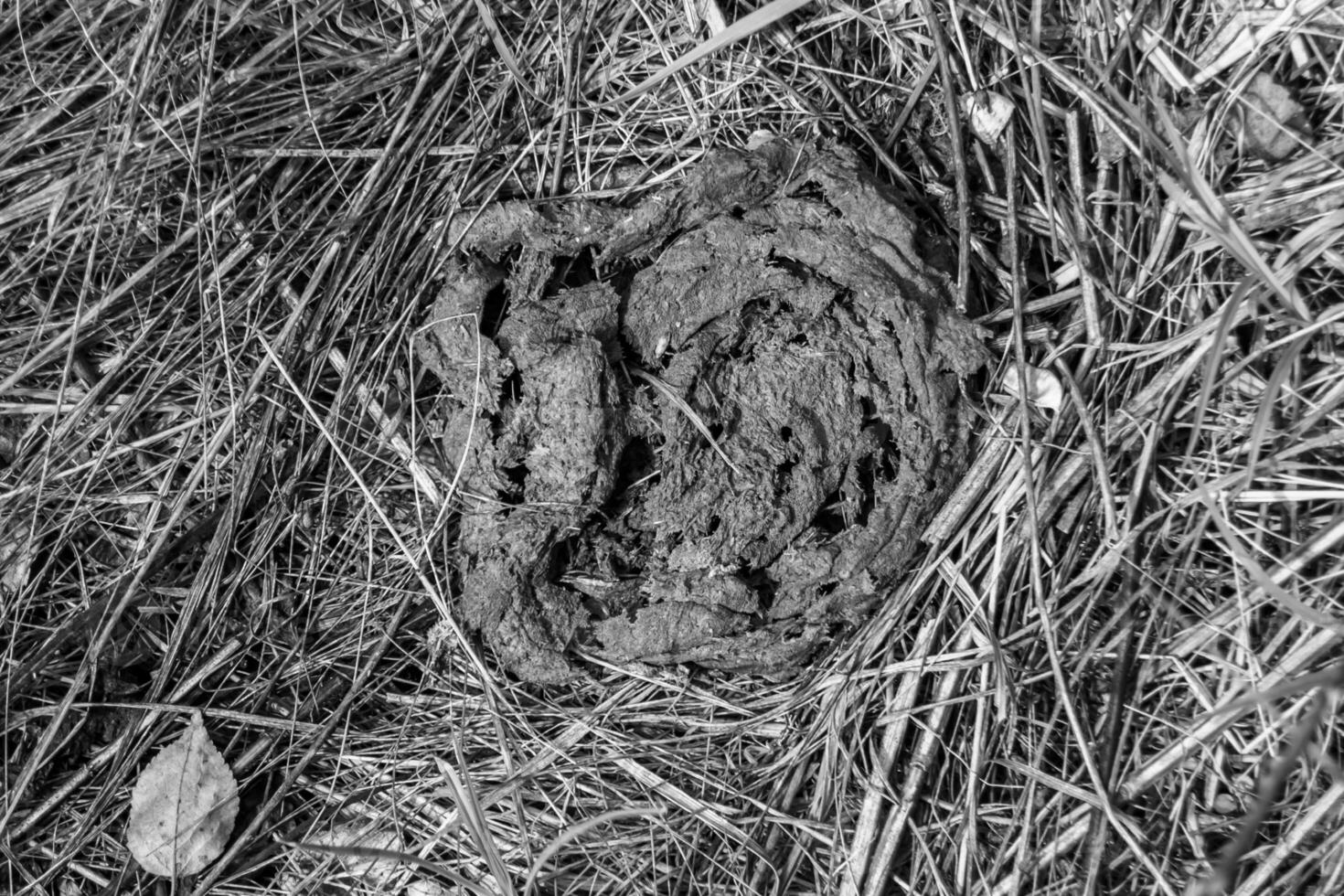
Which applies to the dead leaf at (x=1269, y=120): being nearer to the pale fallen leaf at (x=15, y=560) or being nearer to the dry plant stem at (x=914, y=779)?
the dry plant stem at (x=914, y=779)

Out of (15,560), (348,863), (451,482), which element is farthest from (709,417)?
(15,560)

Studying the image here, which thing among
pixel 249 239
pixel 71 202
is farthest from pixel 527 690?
pixel 71 202

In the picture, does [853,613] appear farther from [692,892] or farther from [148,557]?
[148,557]

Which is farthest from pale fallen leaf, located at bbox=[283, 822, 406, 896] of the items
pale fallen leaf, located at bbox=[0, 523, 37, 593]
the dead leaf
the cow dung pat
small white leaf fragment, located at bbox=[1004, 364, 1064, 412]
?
the dead leaf

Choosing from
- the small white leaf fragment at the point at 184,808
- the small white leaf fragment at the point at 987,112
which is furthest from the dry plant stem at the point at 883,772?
the small white leaf fragment at the point at 184,808

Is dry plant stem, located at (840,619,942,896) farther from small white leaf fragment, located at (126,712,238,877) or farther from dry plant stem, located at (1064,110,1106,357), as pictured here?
small white leaf fragment, located at (126,712,238,877)

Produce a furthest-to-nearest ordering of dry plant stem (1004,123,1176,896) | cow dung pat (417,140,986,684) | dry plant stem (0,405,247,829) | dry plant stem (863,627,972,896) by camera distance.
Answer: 1. dry plant stem (0,405,247,829)
2. cow dung pat (417,140,986,684)
3. dry plant stem (863,627,972,896)
4. dry plant stem (1004,123,1176,896)

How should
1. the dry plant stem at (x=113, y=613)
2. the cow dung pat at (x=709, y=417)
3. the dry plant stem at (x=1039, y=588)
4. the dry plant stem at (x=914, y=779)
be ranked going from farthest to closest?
1. the dry plant stem at (x=113, y=613)
2. the cow dung pat at (x=709, y=417)
3. the dry plant stem at (x=914, y=779)
4. the dry plant stem at (x=1039, y=588)
